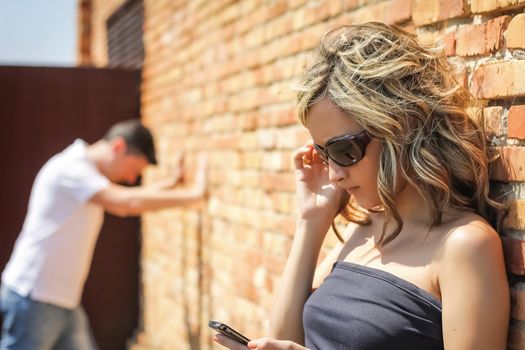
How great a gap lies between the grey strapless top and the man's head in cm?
278

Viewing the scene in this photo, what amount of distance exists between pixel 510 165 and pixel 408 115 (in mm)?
304

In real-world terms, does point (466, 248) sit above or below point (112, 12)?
below

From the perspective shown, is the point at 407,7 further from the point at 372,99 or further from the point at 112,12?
the point at 112,12

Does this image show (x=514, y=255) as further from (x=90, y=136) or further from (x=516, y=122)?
(x=90, y=136)

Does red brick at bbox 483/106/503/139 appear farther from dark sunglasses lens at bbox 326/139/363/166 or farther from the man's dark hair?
the man's dark hair

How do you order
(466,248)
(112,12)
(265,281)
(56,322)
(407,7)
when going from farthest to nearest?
(112,12), (56,322), (265,281), (407,7), (466,248)

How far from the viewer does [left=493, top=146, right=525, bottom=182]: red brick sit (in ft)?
5.76

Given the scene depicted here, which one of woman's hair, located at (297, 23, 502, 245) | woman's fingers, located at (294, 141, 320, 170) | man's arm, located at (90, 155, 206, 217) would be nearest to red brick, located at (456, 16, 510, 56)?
woman's hair, located at (297, 23, 502, 245)

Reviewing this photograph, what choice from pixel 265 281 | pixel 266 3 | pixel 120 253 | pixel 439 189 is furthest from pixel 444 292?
pixel 120 253

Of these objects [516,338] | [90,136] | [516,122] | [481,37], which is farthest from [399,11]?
[90,136]

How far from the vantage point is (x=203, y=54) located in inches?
175

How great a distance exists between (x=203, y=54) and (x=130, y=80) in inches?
74.4

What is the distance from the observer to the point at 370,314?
1.71 m

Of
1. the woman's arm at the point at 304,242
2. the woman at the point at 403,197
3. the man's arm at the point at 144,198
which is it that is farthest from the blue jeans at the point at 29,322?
the woman at the point at 403,197
